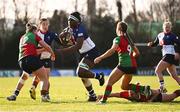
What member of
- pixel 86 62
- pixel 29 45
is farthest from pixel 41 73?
pixel 86 62

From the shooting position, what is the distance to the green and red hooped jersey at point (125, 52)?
15.5m

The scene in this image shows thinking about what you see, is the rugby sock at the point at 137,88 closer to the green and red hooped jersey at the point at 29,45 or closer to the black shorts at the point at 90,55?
the black shorts at the point at 90,55

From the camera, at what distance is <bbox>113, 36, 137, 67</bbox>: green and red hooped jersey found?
1553cm

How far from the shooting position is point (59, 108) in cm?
1393

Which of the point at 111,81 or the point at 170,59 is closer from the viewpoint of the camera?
the point at 111,81

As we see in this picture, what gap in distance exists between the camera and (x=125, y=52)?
51.3 feet

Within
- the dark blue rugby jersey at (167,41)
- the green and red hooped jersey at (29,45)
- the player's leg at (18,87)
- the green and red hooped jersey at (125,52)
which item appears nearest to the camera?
the green and red hooped jersey at (125,52)

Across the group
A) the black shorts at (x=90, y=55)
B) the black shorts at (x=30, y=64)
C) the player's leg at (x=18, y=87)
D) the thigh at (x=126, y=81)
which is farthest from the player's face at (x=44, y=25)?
the thigh at (x=126, y=81)

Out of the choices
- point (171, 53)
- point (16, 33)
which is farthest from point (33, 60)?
point (16, 33)

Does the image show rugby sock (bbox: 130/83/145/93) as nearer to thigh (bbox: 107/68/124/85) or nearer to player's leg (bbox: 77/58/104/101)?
thigh (bbox: 107/68/124/85)

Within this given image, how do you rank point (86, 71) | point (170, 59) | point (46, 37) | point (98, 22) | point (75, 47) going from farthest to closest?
point (98, 22) < point (170, 59) < point (46, 37) < point (86, 71) < point (75, 47)

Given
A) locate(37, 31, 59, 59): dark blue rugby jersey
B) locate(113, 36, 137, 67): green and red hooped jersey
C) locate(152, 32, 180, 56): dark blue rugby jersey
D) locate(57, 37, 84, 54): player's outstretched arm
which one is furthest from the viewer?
locate(152, 32, 180, 56): dark blue rugby jersey

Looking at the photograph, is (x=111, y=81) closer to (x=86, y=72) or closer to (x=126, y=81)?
(x=126, y=81)

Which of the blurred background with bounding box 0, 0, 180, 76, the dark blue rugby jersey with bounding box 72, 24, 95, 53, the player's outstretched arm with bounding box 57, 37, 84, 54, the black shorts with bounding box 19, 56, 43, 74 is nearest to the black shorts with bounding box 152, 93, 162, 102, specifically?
the dark blue rugby jersey with bounding box 72, 24, 95, 53
